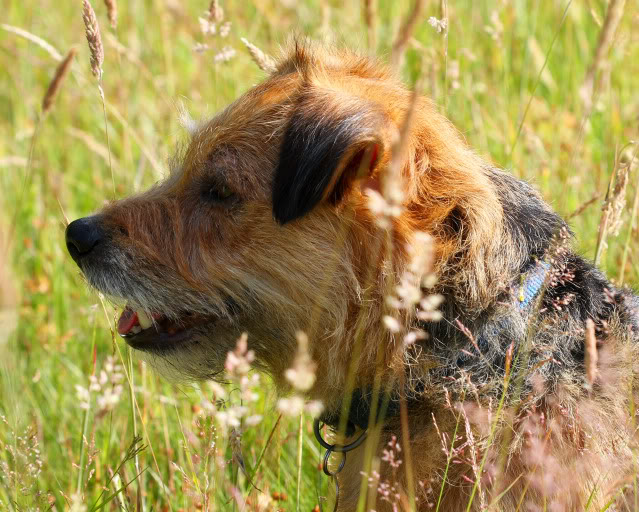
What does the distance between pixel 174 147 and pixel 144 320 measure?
0.77 meters

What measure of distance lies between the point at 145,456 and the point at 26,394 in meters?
0.78

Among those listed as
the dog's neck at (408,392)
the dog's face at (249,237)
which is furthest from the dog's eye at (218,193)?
the dog's neck at (408,392)

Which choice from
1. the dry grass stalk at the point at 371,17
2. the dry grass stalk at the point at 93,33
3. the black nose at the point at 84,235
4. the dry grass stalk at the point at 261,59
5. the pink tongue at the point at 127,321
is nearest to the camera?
the dry grass stalk at the point at 93,33

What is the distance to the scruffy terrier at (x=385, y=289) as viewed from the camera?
7.50 ft

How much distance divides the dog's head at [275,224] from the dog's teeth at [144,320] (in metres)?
0.01

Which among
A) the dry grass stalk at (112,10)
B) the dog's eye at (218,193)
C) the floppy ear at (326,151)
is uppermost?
the dry grass stalk at (112,10)

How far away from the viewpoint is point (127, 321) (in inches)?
111

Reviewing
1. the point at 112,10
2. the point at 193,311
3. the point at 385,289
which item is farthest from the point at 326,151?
the point at 112,10

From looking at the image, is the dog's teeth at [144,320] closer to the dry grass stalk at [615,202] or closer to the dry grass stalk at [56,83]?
the dry grass stalk at [56,83]

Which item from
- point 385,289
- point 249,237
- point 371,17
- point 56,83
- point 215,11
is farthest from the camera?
point 371,17

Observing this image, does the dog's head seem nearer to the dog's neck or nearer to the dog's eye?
the dog's eye

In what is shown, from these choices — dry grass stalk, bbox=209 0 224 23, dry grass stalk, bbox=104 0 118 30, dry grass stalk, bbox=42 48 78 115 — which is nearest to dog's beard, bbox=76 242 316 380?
dry grass stalk, bbox=42 48 78 115

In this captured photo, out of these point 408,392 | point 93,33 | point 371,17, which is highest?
point 93,33

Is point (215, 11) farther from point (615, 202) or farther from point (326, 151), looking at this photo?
point (615, 202)
